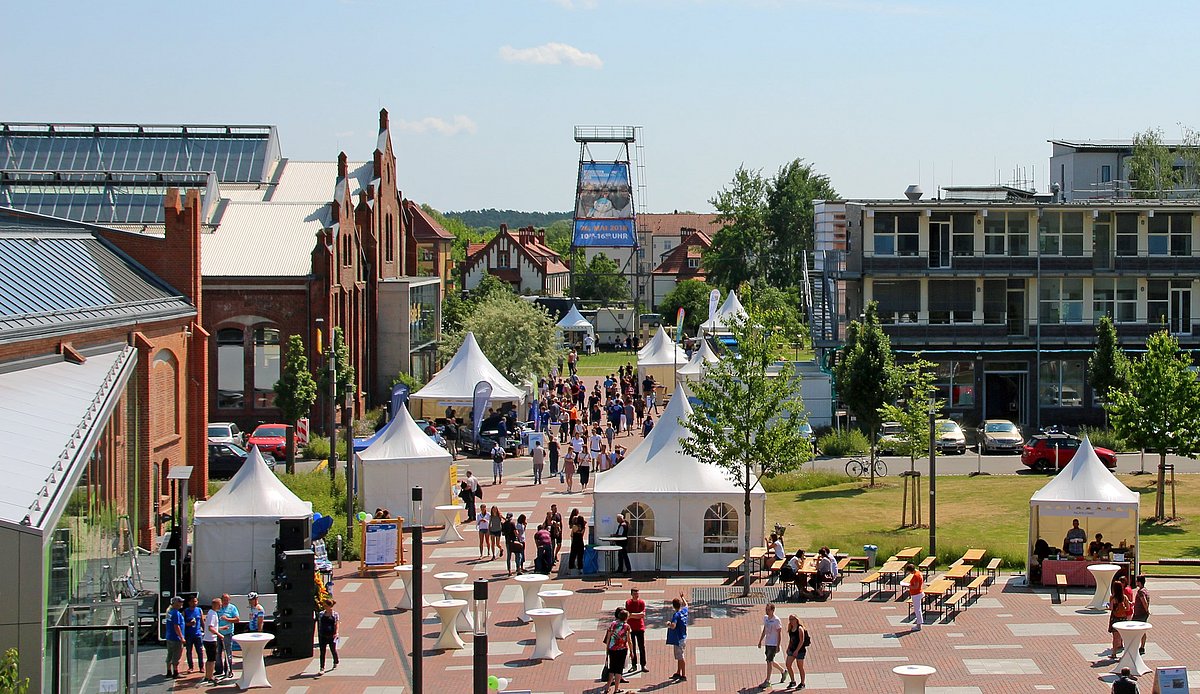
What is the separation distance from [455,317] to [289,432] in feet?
139

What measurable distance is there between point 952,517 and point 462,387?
67.6 feet

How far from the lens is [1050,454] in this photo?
41250 mm

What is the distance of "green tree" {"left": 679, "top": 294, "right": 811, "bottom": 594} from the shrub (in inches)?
639

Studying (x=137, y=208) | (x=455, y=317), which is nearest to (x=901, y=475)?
(x=137, y=208)

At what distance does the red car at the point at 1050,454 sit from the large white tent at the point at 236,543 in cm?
2302

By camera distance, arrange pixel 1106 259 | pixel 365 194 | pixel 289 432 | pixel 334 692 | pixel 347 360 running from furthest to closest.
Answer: pixel 365 194
pixel 1106 259
pixel 347 360
pixel 289 432
pixel 334 692

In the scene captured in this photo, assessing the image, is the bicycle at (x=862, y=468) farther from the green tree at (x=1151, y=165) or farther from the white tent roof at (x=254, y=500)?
the green tree at (x=1151, y=165)

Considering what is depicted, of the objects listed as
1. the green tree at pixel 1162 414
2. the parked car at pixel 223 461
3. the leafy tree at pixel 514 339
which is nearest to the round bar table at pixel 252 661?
the parked car at pixel 223 461

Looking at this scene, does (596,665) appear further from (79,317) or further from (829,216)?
(829,216)

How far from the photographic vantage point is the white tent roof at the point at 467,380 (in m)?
49.4

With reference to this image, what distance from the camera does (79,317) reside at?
2730 centimetres

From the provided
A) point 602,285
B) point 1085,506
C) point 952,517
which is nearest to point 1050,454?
point 952,517

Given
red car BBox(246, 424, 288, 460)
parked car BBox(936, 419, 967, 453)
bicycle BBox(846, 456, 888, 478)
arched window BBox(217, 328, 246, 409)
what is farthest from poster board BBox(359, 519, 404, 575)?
arched window BBox(217, 328, 246, 409)

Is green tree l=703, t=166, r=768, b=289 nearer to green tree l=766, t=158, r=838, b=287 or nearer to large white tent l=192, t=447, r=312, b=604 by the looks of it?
green tree l=766, t=158, r=838, b=287
